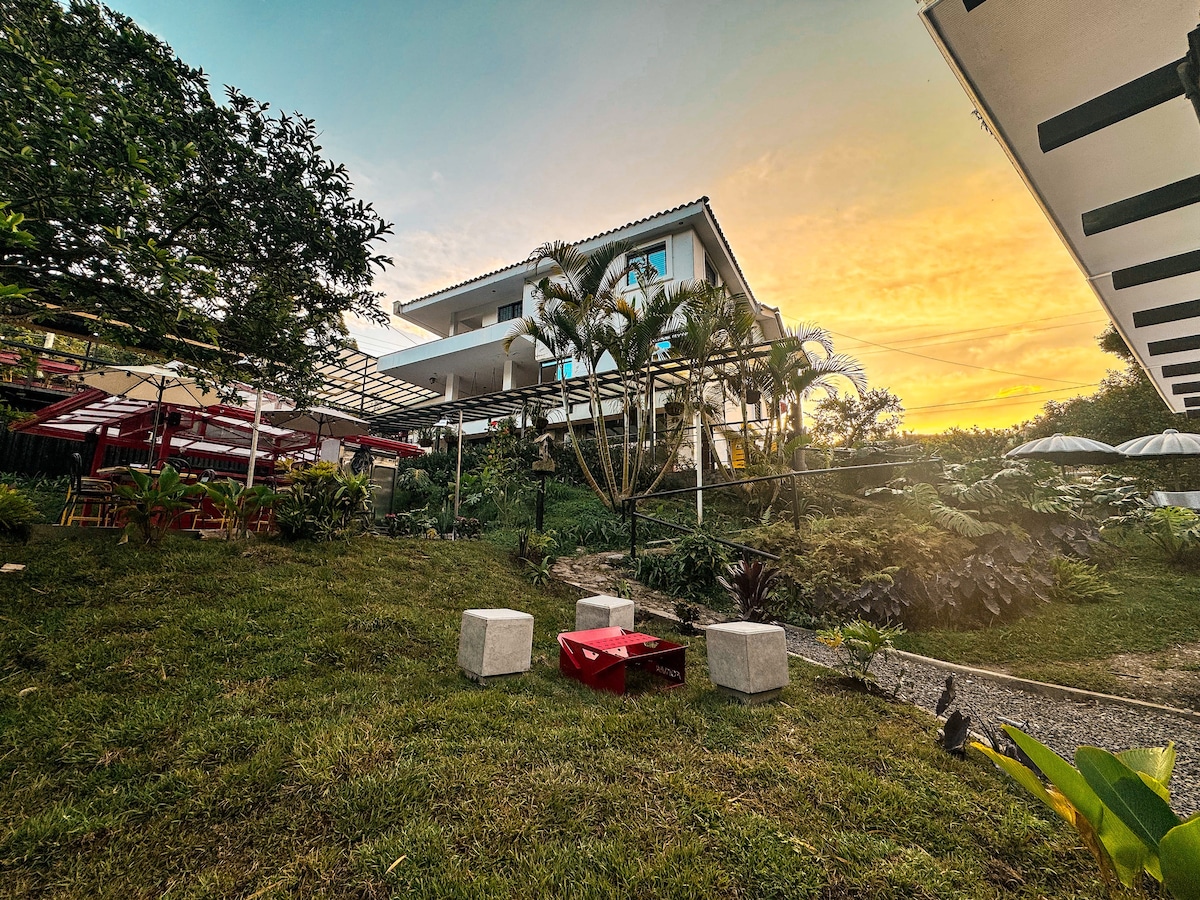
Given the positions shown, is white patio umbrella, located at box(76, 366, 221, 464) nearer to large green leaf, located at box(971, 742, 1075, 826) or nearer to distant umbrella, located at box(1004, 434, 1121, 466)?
large green leaf, located at box(971, 742, 1075, 826)

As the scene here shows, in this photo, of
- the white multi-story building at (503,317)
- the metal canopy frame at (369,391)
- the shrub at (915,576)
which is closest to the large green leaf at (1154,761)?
the shrub at (915,576)

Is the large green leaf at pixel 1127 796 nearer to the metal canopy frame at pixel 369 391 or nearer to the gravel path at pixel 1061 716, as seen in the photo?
the gravel path at pixel 1061 716

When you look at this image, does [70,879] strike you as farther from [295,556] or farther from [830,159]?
[830,159]

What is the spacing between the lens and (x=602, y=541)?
29.3ft

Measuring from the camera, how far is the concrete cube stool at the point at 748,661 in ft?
11.2

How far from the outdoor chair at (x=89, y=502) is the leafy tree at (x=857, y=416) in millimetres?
19827

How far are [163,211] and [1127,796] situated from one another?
22.0 feet

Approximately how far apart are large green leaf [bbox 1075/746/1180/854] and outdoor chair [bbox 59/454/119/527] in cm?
866

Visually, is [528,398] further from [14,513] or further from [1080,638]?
[1080,638]

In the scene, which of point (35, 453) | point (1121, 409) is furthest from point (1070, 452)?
point (35, 453)

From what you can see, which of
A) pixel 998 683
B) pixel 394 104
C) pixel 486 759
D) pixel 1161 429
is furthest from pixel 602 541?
pixel 1161 429

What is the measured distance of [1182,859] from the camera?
1.09m

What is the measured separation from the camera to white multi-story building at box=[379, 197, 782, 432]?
A: 14383mm

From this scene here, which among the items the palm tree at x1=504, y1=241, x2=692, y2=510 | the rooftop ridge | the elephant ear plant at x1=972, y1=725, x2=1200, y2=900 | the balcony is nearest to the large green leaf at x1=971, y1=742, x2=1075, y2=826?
the elephant ear plant at x1=972, y1=725, x2=1200, y2=900
